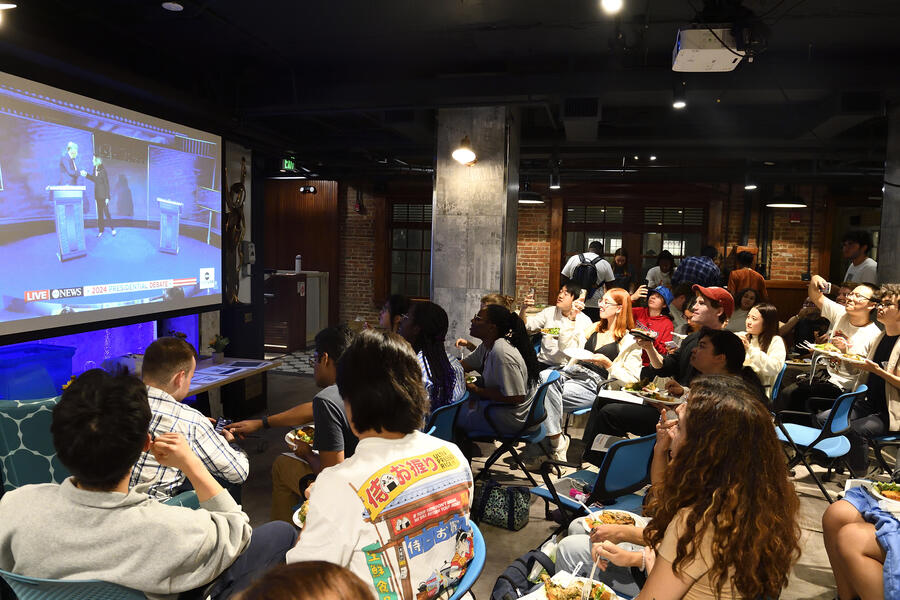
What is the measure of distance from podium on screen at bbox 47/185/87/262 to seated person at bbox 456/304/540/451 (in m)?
2.92

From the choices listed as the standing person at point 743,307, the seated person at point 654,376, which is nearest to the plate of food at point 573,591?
the seated person at point 654,376

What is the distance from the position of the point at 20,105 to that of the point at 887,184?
7930 millimetres

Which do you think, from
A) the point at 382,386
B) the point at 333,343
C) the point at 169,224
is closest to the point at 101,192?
the point at 169,224

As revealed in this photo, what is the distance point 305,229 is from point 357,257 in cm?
127

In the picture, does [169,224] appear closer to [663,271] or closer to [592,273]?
[592,273]

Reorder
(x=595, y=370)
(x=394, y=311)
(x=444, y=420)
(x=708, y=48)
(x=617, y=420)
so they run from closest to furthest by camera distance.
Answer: (x=444, y=420)
(x=708, y=48)
(x=617, y=420)
(x=394, y=311)
(x=595, y=370)

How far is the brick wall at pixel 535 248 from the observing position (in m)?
11.9

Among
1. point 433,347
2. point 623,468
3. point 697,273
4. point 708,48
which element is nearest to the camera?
point 623,468

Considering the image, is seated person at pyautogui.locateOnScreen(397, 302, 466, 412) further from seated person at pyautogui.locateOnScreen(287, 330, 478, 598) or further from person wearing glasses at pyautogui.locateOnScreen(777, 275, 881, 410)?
person wearing glasses at pyautogui.locateOnScreen(777, 275, 881, 410)

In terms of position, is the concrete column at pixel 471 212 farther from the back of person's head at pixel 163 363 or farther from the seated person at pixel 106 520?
the seated person at pixel 106 520

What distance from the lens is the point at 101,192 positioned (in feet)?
14.6

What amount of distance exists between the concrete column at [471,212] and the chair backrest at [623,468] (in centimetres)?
362

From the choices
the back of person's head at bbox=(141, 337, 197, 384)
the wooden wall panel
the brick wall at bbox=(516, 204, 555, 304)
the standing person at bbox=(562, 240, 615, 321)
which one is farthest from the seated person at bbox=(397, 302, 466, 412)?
the wooden wall panel

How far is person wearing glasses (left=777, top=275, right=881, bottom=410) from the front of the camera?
524cm
